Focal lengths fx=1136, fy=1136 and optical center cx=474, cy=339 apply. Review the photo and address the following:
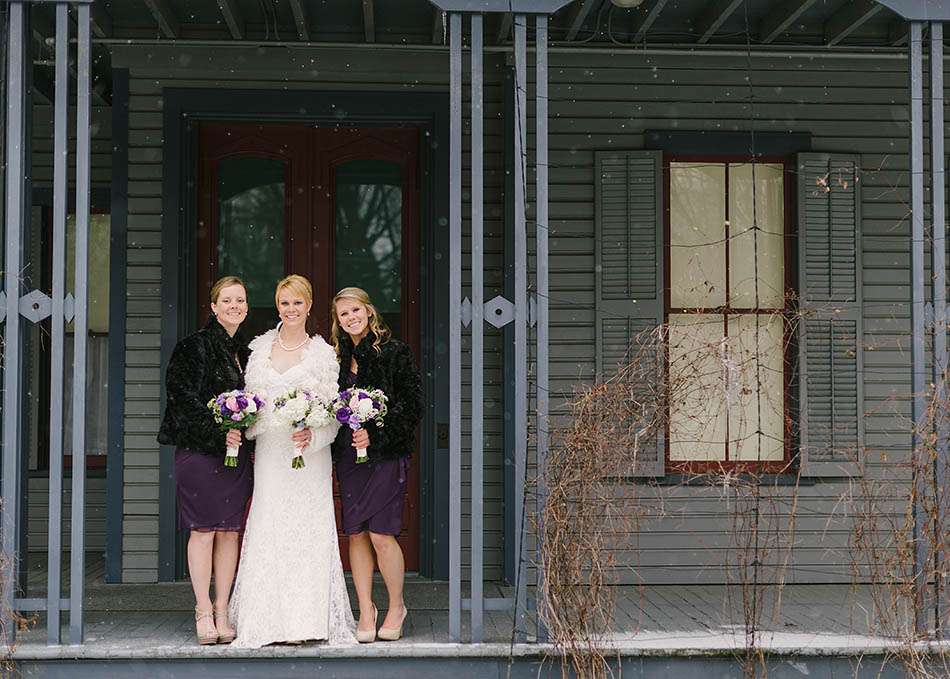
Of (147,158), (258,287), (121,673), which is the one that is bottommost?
(121,673)

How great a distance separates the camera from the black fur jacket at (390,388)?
227 inches

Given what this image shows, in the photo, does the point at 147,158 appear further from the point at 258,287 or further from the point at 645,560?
the point at 645,560

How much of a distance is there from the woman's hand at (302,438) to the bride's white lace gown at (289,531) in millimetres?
39

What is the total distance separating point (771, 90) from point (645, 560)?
3402 millimetres

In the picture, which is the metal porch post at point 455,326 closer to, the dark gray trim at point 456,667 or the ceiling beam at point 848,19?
the dark gray trim at point 456,667

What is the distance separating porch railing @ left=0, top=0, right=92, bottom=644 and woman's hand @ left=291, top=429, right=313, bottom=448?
3.38ft

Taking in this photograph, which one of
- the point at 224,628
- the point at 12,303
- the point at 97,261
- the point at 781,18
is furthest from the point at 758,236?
the point at 97,261

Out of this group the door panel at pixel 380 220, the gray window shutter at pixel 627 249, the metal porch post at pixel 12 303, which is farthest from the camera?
the door panel at pixel 380 220

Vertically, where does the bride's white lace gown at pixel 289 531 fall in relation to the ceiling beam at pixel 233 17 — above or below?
below

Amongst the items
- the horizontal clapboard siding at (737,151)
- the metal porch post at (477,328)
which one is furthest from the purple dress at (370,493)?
the horizontal clapboard siding at (737,151)

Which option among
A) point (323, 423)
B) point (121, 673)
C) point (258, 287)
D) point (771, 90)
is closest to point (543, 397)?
point (323, 423)

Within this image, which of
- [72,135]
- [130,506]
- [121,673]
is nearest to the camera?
[121,673]

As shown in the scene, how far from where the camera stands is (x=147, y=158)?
7738 millimetres

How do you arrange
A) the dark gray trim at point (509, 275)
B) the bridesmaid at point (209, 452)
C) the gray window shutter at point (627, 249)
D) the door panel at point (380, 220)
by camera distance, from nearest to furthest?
the bridesmaid at point (209, 452), the dark gray trim at point (509, 275), the gray window shutter at point (627, 249), the door panel at point (380, 220)
